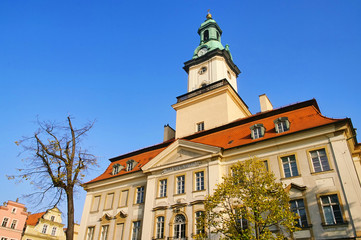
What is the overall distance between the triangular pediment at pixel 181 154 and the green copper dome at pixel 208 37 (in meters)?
17.9

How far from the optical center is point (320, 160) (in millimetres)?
19219

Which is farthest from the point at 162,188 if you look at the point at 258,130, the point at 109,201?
the point at 258,130

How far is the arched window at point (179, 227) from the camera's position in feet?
70.9

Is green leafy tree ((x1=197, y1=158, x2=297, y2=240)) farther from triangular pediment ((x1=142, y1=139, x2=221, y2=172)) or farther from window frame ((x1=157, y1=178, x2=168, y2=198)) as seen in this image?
window frame ((x1=157, y1=178, x2=168, y2=198))

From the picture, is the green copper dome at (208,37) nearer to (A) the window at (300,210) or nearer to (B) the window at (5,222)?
(A) the window at (300,210)

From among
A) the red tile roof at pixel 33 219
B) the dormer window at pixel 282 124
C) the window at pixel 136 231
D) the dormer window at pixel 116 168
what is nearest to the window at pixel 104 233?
the window at pixel 136 231

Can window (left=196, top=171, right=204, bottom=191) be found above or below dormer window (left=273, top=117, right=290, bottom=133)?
below

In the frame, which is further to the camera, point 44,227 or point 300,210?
point 44,227

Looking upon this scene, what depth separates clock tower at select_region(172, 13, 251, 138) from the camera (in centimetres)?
3153

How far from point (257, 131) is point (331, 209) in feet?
25.3

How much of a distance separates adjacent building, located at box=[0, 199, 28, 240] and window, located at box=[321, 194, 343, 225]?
43.5 meters

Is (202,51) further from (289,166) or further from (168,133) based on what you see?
(289,166)

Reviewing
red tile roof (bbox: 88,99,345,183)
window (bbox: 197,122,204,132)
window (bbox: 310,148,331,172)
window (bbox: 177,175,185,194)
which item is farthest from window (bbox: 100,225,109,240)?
window (bbox: 310,148,331,172)

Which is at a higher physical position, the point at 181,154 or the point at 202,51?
the point at 202,51
